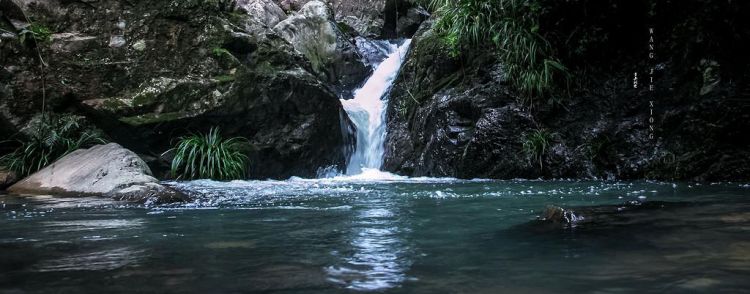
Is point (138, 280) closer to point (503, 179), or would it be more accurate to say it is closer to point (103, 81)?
point (503, 179)

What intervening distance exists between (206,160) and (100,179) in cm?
277

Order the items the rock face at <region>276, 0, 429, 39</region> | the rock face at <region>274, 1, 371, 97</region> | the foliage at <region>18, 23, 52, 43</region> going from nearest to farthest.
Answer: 1. the foliage at <region>18, 23, 52, 43</region>
2. the rock face at <region>274, 1, 371, 97</region>
3. the rock face at <region>276, 0, 429, 39</region>

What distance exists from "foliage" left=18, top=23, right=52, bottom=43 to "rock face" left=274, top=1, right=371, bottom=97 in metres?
6.24

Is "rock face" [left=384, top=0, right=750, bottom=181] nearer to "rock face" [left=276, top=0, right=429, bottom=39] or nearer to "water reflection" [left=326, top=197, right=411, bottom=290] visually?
"water reflection" [left=326, top=197, right=411, bottom=290]

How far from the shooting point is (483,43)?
32.8 feet

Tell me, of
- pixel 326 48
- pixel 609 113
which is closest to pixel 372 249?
pixel 609 113

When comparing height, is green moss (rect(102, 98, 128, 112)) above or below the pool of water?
above

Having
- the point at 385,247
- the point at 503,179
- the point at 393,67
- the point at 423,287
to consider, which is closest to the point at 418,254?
the point at 385,247

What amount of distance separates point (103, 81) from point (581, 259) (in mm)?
8592

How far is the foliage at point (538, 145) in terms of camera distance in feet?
28.3

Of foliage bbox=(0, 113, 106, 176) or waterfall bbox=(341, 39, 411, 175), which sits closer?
foliage bbox=(0, 113, 106, 176)

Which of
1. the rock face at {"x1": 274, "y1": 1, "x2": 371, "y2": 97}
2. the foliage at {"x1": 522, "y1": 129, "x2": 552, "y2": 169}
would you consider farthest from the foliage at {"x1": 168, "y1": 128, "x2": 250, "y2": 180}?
the rock face at {"x1": 274, "y1": 1, "x2": 371, "y2": 97}

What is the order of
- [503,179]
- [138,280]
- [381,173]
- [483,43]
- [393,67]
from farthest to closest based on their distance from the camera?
[393,67] → [381,173] → [483,43] → [503,179] → [138,280]

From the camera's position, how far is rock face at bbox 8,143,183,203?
5.59m
